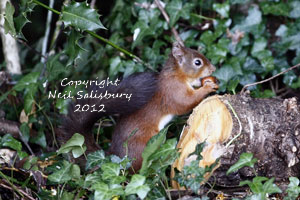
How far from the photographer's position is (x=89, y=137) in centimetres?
263

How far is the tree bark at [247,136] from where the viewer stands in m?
2.19

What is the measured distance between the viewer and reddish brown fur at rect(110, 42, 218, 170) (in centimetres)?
268

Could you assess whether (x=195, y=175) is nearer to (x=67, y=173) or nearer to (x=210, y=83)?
(x=67, y=173)

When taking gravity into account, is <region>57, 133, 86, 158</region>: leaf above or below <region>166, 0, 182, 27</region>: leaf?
below

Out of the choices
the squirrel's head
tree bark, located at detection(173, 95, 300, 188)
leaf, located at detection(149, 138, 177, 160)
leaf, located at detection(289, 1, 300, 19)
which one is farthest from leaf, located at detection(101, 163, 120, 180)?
leaf, located at detection(289, 1, 300, 19)

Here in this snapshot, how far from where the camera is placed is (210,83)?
9.39 ft

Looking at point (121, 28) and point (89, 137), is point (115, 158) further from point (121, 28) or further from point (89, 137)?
point (121, 28)

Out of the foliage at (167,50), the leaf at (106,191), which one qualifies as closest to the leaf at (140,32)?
the foliage at (167,50)

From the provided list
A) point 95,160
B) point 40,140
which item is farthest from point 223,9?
point 95,160

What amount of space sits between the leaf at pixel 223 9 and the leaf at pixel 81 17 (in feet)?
4.71

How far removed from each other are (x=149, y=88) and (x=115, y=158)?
65 cm

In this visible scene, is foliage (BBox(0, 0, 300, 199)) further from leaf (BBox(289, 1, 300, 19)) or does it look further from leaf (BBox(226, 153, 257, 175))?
leaf (BBox(226, 153, 257, 175))

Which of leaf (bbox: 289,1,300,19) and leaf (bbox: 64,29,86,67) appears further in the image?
leaf (bbox: 289,1,300,19)

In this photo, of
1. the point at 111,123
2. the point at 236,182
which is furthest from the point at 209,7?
the point at 236,182
